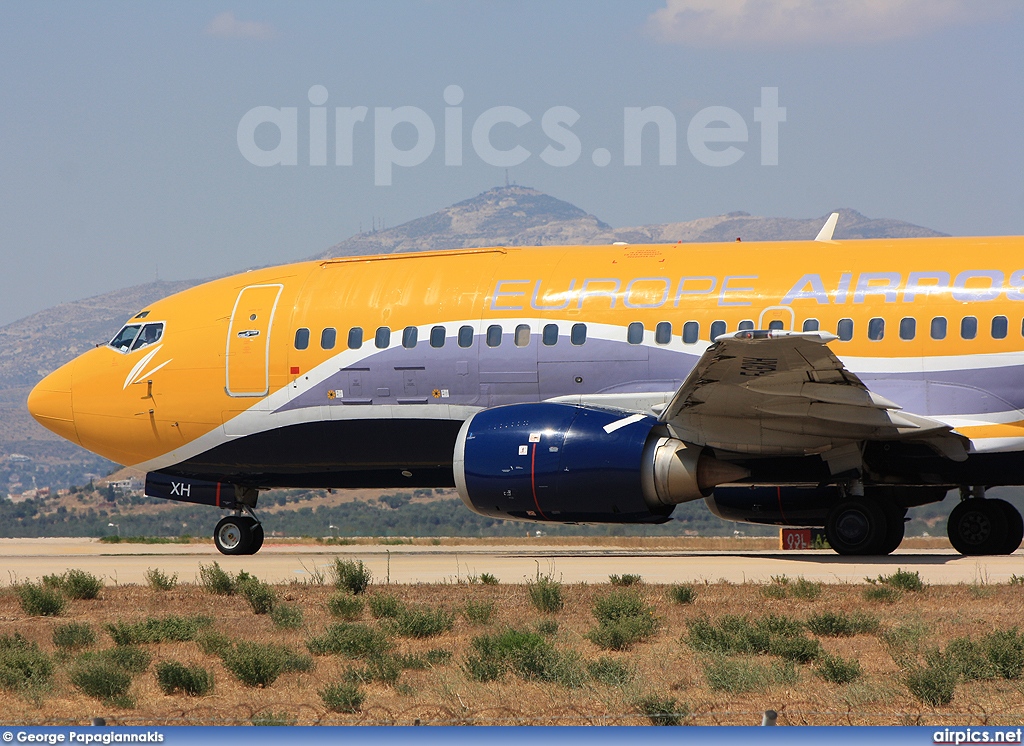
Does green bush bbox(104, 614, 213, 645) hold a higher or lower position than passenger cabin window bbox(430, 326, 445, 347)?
lower

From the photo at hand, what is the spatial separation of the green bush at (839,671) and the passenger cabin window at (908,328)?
29.3ft

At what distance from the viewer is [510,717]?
817 cm

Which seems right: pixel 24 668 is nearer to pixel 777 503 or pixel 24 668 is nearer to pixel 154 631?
pixel 154 631

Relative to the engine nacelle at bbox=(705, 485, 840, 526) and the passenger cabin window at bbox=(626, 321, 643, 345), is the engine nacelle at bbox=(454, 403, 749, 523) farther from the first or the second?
the engine nacelle at bbox=(705, 485, 840, 526)

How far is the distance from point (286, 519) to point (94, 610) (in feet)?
288

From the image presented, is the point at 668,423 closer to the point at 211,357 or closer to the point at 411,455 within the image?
the point at 411,455

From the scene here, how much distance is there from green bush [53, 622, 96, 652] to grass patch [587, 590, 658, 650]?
4.59 m

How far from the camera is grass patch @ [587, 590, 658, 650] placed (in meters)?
11.0

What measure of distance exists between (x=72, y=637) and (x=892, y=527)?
11333 mm

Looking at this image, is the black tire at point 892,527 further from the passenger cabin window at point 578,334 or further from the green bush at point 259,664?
the green bush at point 259,664

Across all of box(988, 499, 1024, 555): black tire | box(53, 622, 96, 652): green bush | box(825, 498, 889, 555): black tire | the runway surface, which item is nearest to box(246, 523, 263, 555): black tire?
the runway surface

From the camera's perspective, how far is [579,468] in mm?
17141

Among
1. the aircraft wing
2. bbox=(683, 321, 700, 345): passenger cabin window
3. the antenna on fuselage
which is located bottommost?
the aircraft wing

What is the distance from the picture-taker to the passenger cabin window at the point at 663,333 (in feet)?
60.7
